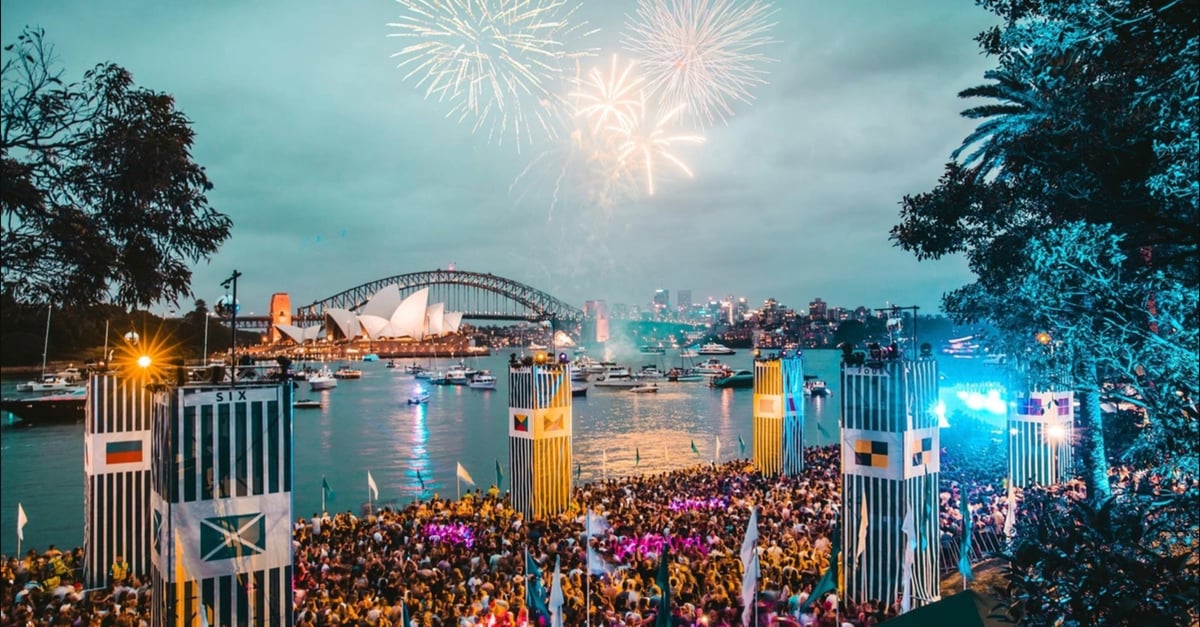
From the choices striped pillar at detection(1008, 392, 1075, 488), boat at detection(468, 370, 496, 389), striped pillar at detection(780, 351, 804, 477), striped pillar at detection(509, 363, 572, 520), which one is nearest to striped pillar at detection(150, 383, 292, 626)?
striped pillar at detection(509, 363, 572, 520)

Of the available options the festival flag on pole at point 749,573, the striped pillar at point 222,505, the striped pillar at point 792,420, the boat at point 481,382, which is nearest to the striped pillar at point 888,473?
the festival flag on pole at point 749,573

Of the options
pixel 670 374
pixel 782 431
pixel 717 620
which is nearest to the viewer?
pixel 717 620

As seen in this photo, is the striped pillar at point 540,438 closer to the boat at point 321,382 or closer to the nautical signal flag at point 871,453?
the nautical signal flag at point 871,453

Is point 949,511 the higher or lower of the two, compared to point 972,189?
lower

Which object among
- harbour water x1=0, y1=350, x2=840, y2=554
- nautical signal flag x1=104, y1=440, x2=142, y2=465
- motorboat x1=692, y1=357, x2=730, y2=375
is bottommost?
harbour water x1=0, y1=350, x2=840, y2=554

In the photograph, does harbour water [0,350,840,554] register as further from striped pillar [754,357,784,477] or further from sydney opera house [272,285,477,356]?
sydney opera house [272,285,477,356]

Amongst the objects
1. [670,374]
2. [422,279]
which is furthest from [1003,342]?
[422,279]

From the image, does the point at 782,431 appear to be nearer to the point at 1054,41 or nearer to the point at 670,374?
the point at 1054,41
